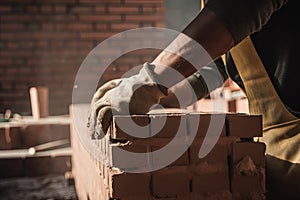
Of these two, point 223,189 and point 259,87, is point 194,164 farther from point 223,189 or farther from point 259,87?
point 259,87

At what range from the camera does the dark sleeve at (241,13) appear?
92 cm

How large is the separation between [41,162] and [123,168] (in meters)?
2.20

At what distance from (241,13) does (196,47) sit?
0.41ft

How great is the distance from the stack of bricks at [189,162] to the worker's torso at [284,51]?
182mm

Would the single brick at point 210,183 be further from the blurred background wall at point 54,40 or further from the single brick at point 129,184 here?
the blurred background wall at point 54,40

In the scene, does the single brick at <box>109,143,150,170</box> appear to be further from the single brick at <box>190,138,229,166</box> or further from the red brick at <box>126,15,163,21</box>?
the red brick at <box>126,15,163,21</box>

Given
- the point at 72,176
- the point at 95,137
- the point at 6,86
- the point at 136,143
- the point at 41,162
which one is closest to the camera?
the point at 136,143

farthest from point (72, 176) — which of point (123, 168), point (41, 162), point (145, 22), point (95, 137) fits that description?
point (145, 22)

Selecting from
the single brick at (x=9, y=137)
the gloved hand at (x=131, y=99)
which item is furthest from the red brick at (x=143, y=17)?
the gloved hand at (x=131, y=99)

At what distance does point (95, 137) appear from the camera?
109cm

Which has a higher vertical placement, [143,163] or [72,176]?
[143,163]

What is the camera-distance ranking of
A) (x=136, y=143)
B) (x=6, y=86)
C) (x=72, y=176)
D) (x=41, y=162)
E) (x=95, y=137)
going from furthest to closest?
(x=6, y=86), (x=41, y=162), (x=72, y=176), (x=95, y=137), (x=136, y=143)

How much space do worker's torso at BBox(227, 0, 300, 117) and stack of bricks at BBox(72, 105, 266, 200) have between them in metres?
0.18

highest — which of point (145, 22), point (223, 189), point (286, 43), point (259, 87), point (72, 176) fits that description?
point (145, 22)
